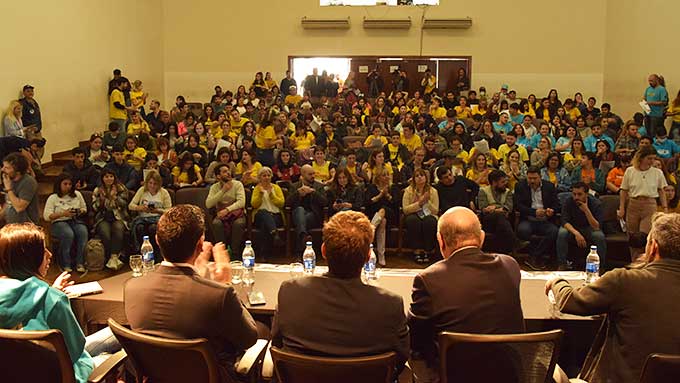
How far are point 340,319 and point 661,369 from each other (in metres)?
1.11

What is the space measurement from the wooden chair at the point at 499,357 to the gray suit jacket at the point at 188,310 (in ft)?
2.49

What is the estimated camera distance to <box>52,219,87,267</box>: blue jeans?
6.46 m

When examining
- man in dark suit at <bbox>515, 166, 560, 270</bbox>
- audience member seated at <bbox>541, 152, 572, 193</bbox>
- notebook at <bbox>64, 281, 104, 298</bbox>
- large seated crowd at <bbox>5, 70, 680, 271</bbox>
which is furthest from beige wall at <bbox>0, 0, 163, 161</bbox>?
audience member seated at <bbox>541, 152, 572, 193</bbox>

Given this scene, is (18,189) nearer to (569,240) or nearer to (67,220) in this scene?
(67,220)

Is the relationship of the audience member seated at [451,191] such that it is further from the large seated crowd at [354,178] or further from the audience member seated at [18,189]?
the audience member seated at [18,189]

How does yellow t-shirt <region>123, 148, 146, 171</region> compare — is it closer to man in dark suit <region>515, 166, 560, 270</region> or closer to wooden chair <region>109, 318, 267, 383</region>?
man in dark suit <region>515, 166, 560, 270</region>

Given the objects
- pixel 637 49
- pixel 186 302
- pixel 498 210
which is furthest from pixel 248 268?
pixel 637 49

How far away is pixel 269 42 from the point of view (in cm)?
1486

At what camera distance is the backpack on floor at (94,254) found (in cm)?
652

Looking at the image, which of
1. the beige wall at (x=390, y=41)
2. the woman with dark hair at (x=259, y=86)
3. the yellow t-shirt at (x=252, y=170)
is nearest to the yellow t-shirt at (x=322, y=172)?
the yellow t-shirt at (x=252, y=170)

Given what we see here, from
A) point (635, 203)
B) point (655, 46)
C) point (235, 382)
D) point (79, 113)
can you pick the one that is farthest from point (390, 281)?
point (655, 46)

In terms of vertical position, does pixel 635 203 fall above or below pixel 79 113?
below

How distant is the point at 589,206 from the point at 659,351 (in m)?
4.34

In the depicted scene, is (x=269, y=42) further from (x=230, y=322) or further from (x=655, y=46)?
(x=230, y=322)
